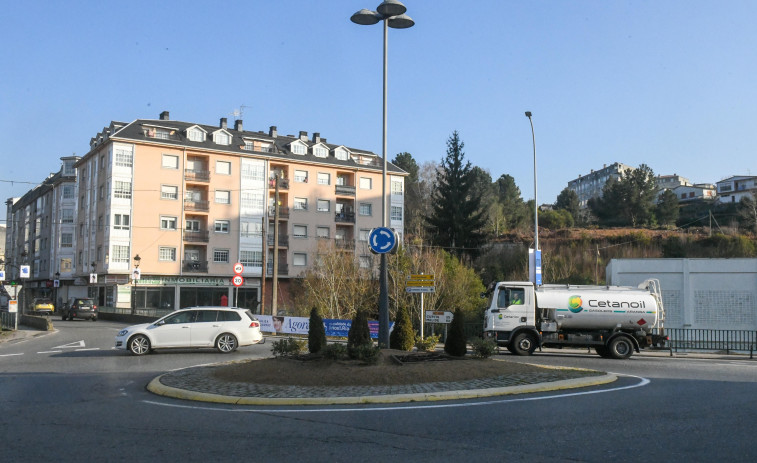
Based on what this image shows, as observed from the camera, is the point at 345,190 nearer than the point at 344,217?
No

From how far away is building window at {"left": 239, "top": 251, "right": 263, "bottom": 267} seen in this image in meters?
62.6

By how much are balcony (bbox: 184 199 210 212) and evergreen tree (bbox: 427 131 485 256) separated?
2048cm

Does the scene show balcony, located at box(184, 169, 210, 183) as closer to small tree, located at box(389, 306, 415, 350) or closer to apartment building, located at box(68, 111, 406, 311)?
apartment building, located at box(68, 111, 406, 311)

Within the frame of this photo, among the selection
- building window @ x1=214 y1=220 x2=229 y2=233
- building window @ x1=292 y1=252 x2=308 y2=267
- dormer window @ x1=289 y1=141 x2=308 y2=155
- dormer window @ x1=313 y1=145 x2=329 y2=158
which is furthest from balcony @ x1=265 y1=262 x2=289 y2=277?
dormer window @ x1=313 y1=145 x2=329 y2=158

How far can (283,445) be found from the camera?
301 inches

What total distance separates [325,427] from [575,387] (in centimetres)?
572

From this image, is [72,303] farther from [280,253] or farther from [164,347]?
[164,347]

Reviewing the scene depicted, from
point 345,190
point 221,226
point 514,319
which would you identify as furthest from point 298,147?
point 514,319

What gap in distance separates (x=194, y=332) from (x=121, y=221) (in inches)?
1597

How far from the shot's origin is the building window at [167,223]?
195ft

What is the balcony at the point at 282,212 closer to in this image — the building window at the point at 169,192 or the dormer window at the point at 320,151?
the dormer window at the point at 320,151

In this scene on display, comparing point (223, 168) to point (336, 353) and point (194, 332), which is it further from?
point (336, 353)

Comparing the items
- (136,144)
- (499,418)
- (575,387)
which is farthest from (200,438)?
(136,144)

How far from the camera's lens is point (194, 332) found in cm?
2109
